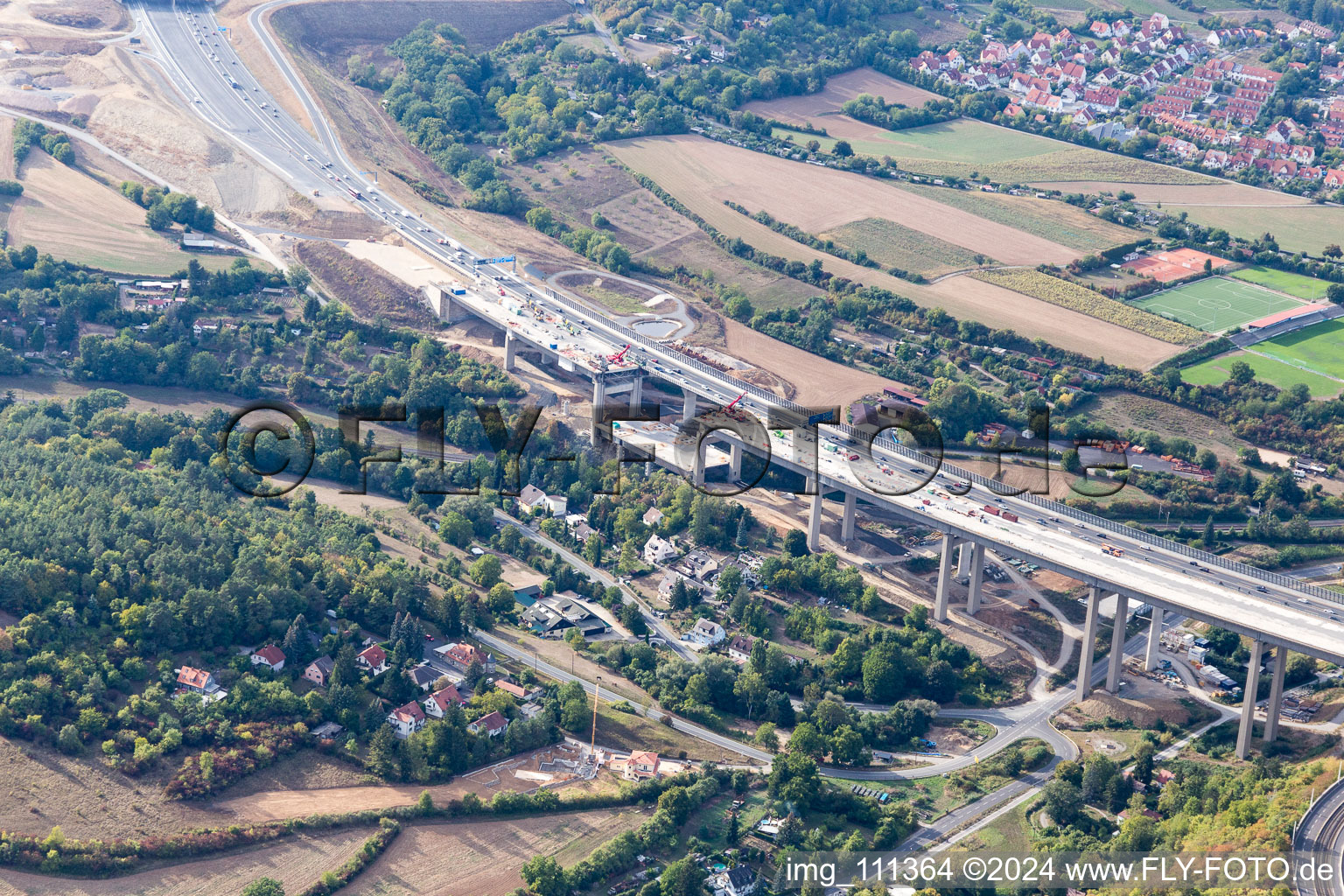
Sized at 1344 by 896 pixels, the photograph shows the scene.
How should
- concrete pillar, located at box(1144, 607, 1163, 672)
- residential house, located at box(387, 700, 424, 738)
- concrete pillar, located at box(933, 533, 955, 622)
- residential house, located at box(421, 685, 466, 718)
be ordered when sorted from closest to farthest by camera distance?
residential house, located at box(387, 700, 424, 738) < residential house, located at box(421, 685, 466, 718) < concrete pillar, located at box(1144, 607, 1163, 672) < concrete pillar, located at box(933, 533, 955, 622)

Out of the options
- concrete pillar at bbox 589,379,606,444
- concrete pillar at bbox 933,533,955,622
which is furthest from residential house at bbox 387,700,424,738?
concrete pillar at bbox 589,379,606,444

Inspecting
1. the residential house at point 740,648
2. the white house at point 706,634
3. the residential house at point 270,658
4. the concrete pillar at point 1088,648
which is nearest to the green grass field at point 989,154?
the concrete pillar at point 1088,648

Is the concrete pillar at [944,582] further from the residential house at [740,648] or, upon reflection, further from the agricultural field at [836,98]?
the agricultural field at [836,98]

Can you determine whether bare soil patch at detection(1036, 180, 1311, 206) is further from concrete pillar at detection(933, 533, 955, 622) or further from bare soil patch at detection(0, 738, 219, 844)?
bare soil patch at detection(0, 738, 219, 844)

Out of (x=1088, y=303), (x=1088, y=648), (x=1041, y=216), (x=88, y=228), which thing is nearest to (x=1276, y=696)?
(x=1088, y=648)

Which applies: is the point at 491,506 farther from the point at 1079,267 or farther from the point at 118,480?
the point at 1079,267
